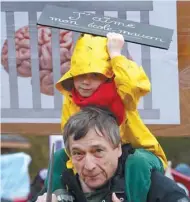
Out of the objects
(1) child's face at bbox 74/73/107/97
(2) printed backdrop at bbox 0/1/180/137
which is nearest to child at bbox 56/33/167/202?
(1) child's face at bbox 74/73/107/97

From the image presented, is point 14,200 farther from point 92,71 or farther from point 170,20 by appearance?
point 92,71

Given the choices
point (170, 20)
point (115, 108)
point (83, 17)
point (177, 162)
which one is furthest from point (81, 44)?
point (177, 162)

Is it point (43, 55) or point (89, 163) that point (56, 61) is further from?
point (89, 163)

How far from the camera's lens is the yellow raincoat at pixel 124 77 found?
182 centimetres

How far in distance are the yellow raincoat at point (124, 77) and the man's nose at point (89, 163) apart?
31 cm

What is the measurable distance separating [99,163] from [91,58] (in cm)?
42

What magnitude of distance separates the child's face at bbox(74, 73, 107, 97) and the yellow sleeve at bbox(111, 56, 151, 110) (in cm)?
6

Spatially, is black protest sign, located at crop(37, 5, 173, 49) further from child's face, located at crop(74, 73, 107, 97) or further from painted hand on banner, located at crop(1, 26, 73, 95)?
painted hand on banner, located at crop(1, 26, 73, 95)

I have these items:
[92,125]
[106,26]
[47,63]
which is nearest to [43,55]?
[47,63]

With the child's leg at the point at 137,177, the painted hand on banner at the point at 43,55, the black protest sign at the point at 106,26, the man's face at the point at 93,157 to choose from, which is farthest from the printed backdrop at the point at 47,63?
the man's face at the point at 93,157

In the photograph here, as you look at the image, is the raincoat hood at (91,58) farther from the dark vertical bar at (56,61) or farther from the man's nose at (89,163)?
the dark vertical bar at (56,61)

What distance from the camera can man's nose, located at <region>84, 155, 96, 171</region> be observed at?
5.08 feet

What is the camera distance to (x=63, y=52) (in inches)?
117

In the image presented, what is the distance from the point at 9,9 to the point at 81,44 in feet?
3.72
